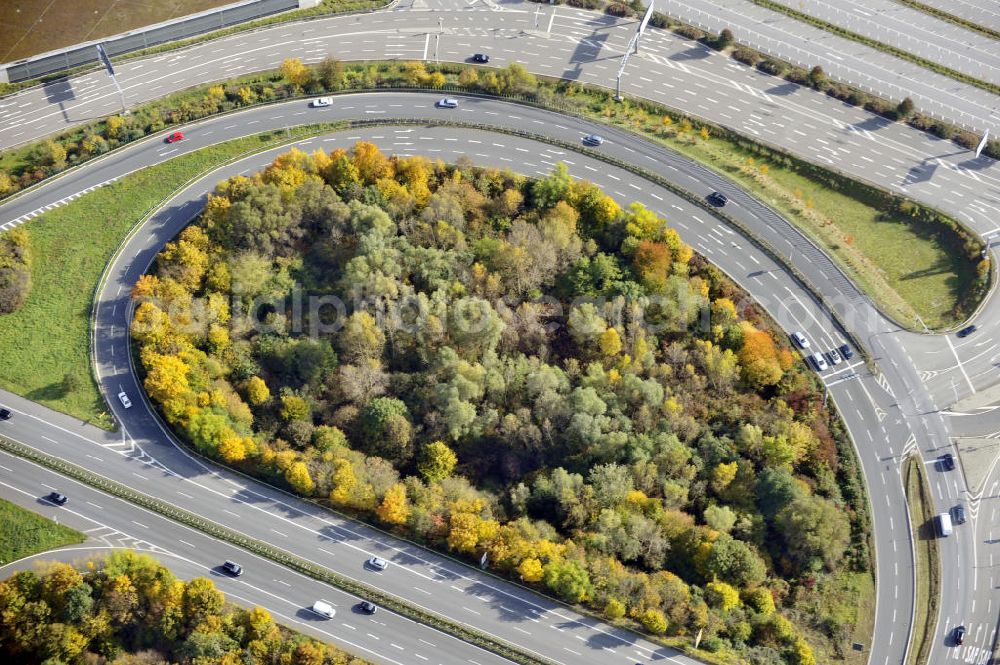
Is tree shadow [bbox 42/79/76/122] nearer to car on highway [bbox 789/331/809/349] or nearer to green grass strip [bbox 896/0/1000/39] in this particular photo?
car on highway [bbox 789/331/809/349]

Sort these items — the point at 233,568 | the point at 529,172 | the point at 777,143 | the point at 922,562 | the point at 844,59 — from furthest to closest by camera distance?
the point at 844,59
the point at 777,143
the point at 529,172
the point at 922,562
the point at 233,568

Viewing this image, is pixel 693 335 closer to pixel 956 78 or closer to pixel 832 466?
pixel 832 466

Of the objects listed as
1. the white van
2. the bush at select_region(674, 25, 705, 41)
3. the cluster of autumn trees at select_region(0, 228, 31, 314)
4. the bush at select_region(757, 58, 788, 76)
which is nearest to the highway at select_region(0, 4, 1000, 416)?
the bush at select_region(757, 58, 788, 76)

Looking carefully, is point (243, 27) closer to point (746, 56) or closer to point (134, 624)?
point (746, 56)

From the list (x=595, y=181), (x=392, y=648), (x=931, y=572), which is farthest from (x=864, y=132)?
(x=392, y=648)

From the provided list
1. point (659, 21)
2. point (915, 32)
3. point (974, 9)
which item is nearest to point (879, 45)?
point (915, 32)
